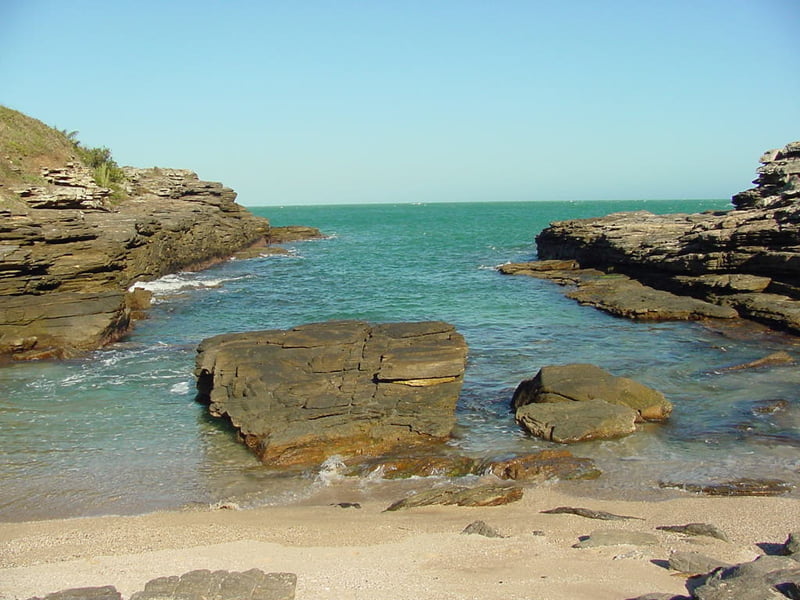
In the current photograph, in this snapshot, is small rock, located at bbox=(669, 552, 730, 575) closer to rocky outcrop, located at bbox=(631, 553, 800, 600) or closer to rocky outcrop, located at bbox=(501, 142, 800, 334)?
rocky outcrop, located at bbox=(631, 553, 800, 600)

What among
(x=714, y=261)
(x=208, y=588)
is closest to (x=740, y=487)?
(x=208, y=588)

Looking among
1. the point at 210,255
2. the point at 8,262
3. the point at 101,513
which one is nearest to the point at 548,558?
the point at 101,513

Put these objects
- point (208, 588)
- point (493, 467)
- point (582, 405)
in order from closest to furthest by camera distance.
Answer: point (208, 588), point (493, 467), point (582, 405)

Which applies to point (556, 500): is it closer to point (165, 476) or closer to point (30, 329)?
point (165, 476)

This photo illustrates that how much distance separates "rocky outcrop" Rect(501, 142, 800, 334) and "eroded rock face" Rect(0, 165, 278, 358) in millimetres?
18529

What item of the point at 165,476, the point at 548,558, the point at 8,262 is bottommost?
the point at 165,476

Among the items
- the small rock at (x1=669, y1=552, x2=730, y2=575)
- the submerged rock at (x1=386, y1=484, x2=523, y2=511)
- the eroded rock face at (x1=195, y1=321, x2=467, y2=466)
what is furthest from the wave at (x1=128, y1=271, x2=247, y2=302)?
the small rock at (x1=669, y1=552, x2=730, y2=575)

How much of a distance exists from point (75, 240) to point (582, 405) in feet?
63.1

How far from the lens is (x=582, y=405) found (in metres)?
13.4

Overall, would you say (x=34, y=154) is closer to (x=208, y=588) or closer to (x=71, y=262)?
(x=71, y=262)

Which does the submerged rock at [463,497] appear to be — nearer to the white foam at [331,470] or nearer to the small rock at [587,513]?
the small rock at [587,513]

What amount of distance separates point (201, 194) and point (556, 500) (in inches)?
1961

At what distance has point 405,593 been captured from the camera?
640 centimetres

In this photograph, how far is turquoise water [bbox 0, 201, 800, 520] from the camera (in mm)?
10891
